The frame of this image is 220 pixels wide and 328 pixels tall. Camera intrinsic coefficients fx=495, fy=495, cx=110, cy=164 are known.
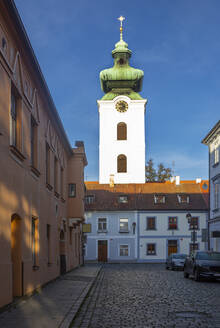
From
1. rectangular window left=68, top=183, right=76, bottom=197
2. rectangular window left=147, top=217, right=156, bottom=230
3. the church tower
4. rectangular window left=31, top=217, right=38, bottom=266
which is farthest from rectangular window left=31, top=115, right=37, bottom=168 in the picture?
the church tower

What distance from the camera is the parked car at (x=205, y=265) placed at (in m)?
21.6

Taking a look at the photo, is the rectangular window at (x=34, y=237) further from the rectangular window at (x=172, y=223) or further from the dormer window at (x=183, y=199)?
the dormer window at (x=183, y=199)

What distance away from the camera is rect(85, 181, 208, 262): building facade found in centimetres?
5394

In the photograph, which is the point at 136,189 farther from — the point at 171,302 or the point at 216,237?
the point at 171,302

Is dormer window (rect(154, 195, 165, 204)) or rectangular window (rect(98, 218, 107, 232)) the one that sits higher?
dormer window (rect(154, 195, 165, 204))

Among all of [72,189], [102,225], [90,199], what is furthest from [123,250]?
Answer: [72,189]

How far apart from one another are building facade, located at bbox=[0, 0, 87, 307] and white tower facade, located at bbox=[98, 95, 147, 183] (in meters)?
39.9

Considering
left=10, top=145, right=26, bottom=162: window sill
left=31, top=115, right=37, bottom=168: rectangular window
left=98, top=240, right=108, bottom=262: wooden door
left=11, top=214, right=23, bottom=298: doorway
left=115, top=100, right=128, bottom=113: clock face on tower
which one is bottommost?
left=98, top=240, right=108, bottom=262: wooden door

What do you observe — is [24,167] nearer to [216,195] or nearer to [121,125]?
[216,195]

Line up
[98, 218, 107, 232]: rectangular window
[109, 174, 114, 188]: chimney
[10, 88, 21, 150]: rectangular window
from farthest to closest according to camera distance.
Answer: [109, 174, 114, 188]: chimney < [98, 218, 107, 232]: rectangular window < [10, 88, 21, 150]: rectangular window

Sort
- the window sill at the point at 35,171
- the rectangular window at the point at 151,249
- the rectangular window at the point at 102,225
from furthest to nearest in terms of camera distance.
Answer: the rectangular window at the point at 102,225, the rectangular window at the point at 151,249, the window sill at the point at 35,171

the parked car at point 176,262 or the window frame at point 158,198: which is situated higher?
the window frame at point 158,198

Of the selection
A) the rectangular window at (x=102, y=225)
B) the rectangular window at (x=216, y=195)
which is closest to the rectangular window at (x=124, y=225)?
the rectangular window at (x=102, y=225)

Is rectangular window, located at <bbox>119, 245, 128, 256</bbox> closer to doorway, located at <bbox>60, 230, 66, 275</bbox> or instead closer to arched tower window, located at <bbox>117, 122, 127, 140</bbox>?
arched tower window, located at <bbox>117, 122, 127, 140</bbox>
